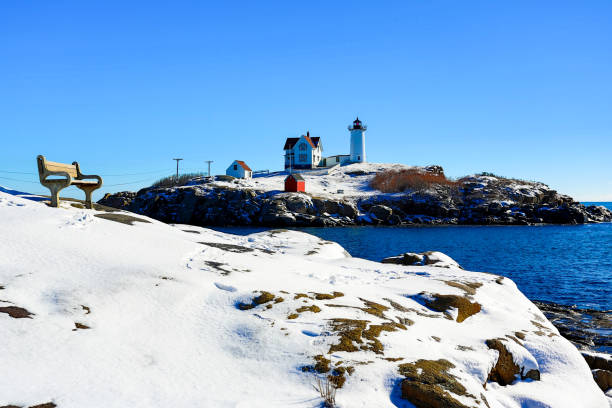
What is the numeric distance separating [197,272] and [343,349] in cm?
383

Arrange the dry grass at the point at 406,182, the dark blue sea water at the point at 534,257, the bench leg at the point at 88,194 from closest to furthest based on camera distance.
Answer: the bench leg at the point at 88,194 → the dark blue sea water at the point at 534,257 → the dry grass at the point at 406,182

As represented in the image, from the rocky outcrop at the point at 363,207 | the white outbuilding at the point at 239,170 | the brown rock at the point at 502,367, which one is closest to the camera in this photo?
the brown rock at the point at 502,367

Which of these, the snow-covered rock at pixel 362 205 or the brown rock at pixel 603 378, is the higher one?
the snow-covered rock at pixel 362 205

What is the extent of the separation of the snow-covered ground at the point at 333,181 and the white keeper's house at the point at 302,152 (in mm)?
4180

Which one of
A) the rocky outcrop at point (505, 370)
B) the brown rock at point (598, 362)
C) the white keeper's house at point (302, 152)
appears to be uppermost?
the white keeper's house at point (302, 152)

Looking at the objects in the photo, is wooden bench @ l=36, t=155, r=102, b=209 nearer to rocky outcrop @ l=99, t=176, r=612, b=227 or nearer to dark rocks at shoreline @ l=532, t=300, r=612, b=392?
dark rocks at shoreline @ l=532, t=300, r=612, b=392

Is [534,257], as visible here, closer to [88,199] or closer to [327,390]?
[88,199]

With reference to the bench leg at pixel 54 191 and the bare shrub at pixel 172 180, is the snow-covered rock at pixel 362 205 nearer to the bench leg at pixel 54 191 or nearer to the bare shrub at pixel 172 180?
the bare shrub at pixel 172 180

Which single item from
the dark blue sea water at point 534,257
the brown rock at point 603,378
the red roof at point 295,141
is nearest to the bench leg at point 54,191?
the brown rock at point 603,378

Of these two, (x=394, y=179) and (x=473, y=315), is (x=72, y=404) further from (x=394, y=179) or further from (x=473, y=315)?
Answer: (x=394, y=179)

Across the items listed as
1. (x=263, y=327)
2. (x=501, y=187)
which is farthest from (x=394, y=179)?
(x=263, y=327)

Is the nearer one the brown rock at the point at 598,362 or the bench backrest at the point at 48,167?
the brown rock at the point at 598,362

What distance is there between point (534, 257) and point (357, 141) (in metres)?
84.4

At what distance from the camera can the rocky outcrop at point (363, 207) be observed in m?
68.3
